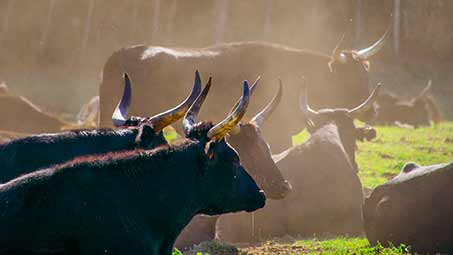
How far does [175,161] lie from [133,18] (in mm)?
20967

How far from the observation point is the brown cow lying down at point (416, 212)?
942 cm

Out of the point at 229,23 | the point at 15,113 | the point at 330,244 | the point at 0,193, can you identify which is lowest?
the point at 330,244

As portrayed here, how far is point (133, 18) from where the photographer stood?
1067 inches

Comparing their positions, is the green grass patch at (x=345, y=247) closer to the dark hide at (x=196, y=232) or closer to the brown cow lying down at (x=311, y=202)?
the brown cow lying down at (x=311, y=202)

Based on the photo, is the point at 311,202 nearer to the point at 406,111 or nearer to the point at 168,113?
the point at 168,113

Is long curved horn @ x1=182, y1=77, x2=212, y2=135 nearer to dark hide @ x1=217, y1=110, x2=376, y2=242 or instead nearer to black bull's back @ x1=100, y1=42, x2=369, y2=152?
dark hide @ x1=217, y1=110, x2=376, y2=242

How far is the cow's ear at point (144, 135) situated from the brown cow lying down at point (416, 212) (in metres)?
3.30

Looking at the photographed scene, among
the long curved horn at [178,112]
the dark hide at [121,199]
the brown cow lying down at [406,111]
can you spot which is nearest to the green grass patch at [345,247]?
the long curved horn at [178,112]

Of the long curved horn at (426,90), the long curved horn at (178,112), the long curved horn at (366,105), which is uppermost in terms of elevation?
the long curved horn at (426,90)

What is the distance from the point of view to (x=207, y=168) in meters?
6.77

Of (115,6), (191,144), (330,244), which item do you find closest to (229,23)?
(115,6)

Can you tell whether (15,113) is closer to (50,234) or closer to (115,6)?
(115,6)

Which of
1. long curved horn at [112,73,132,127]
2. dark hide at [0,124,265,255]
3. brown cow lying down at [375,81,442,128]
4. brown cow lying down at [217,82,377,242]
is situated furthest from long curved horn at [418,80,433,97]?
dark hide at [0,124,265,255]

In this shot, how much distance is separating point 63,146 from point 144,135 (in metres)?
0.86
